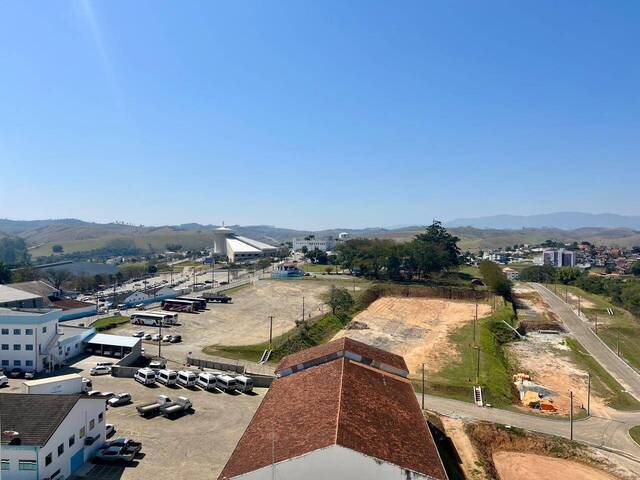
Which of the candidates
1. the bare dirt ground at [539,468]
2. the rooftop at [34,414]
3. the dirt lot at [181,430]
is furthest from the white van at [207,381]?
the bare dirt ground at [539,468]

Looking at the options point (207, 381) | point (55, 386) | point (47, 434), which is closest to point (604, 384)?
point (207, 381)

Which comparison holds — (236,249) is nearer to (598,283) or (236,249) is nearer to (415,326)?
(415,326)

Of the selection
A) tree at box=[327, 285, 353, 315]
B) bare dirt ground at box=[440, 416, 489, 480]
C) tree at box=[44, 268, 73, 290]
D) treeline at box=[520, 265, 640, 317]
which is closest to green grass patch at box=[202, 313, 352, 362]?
tree at box=[327, 285, 353, 315]

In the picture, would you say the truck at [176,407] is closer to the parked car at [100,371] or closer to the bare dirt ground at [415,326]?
the parked car at [100,371]

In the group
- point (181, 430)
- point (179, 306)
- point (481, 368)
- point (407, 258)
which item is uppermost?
point (407, 258)

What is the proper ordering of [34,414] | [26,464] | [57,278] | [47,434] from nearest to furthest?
[26,464] < [47,434] < [34,414] < [57,278]

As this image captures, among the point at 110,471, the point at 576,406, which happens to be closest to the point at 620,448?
the point at 576,406
